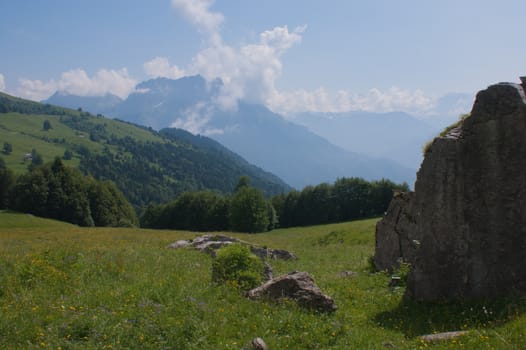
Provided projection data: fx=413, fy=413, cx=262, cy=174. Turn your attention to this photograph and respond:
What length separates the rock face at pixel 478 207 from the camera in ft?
41.2

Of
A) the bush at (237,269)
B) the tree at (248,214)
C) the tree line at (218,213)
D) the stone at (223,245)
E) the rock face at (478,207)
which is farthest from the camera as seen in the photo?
the tree line at (218,213)

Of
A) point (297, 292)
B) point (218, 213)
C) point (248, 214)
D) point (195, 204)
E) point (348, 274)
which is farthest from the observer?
point (195, 204)

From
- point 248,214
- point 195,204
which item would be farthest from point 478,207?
point 195,204

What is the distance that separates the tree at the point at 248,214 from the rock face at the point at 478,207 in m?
77.7

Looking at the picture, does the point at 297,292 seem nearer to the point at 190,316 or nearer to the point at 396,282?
the point at 190,316

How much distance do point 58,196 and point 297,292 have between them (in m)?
99.5

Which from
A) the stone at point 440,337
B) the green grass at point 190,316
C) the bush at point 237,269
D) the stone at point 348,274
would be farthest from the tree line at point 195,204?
the stone at point 440,337

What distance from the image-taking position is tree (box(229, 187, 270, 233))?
91188 millimetres

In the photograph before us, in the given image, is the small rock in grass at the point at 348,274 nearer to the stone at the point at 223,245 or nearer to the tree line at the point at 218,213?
the stone at the point at 223,245

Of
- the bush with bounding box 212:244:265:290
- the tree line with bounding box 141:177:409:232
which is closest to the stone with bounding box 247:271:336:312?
the bush with bounding box 212:244:265:290

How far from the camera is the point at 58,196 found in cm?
9862

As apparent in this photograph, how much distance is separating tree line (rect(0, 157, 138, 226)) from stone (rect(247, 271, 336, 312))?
97.6 metres

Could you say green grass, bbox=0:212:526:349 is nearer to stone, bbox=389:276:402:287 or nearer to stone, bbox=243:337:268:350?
stone, bbox=243:337:268:350

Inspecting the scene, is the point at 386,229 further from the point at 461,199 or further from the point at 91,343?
the point at 91,343
